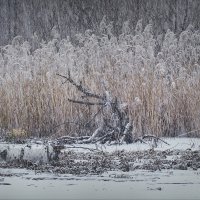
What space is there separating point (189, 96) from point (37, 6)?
535 centimetres

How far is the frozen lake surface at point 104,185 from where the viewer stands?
2.53m

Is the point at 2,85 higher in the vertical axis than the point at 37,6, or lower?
lower

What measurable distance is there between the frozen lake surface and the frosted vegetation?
175 centimetres

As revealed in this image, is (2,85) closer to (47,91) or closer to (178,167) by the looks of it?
(47,91)

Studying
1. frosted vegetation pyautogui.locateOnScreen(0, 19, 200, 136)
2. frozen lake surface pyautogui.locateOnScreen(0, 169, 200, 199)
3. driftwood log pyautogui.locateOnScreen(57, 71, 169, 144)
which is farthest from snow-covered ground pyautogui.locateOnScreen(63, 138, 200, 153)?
frozen lake surface pyautogui.locateOnScreen(0, 169, 200, 199)

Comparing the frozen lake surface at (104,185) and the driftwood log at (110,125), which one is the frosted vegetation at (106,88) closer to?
the driftwood log at (110,125)

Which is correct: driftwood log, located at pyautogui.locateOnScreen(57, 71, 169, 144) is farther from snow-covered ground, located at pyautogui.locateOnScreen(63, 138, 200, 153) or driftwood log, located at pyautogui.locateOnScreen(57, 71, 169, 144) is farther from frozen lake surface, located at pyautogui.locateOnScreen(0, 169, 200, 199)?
frozen lake surface, located at pyautogui.locateOnScreen(0, 169, 200, 199)

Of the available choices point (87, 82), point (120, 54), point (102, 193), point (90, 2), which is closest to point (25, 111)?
point (87, 82)

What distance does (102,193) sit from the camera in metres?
2.57

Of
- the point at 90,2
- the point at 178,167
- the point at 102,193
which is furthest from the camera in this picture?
the point at 90,2

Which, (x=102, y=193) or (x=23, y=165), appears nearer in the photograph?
(x=102, y=193)

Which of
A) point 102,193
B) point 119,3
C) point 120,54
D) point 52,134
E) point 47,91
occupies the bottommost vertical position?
point 102,193

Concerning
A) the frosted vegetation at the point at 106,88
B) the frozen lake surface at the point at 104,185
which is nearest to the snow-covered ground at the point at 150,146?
the frosted vegetation at the point at 106,88

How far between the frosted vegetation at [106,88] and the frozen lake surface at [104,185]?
175cm
